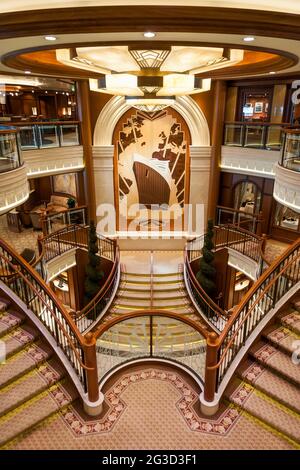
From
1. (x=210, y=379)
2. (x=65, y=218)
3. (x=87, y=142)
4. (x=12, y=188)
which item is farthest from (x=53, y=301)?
(x=87, y=142)

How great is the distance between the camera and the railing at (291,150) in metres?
6.40

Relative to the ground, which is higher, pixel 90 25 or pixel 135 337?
pixel 90 25

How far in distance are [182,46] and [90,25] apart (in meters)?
1.24

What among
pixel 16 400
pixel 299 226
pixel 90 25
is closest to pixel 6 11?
pixel 90 25

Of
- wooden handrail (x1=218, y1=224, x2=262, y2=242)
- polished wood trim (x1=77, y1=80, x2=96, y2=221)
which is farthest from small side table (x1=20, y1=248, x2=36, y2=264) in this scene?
wooden handrail (x1=218, y1=224, x2=262, y2=242)

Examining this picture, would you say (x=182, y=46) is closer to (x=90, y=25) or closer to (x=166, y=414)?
(x=90, y=25)

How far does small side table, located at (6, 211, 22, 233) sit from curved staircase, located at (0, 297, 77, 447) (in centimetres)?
578

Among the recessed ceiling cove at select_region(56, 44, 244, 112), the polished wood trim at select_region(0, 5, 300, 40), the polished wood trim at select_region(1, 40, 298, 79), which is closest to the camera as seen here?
the polished wood trim at select_region(0, 5, 300, 40)

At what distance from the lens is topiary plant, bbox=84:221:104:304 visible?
8.81 metres

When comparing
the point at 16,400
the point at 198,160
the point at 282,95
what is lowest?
the point at 16,400

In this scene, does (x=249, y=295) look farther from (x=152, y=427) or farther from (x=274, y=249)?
(x=274, y=249)

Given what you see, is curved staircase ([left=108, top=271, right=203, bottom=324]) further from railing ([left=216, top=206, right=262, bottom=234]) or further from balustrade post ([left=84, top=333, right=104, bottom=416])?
balustrade post ([left=84, top=333, right=104, bottom=416])

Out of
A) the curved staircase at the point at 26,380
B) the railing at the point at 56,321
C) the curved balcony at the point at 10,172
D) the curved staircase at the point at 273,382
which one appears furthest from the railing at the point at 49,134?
the curved staircase at the point at 273,382

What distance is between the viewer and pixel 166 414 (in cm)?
394
